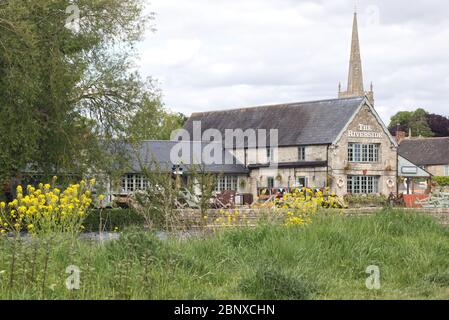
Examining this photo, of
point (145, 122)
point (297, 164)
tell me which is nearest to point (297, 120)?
point (297, 164)

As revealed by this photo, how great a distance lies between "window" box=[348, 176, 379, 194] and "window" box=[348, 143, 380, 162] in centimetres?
127

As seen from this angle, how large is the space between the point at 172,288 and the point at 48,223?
322 cm

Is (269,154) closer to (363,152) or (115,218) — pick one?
(363,152)

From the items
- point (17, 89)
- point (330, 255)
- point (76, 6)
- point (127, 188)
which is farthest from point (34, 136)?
point (127, 188)

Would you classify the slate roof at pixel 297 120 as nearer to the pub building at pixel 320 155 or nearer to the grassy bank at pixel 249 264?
the pub building at pixel 320 155

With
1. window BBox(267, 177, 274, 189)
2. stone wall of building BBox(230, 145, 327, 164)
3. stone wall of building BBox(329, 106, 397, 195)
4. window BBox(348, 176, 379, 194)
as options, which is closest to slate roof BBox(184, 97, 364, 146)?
stone wall of building BBox(230, 145, 327, 164)

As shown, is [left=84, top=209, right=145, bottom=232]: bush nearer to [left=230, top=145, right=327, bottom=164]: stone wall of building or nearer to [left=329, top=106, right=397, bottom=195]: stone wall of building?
[left=329, top=106, right=397, bottom=195]: stone wall of building

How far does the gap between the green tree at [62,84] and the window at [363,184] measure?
2303cm

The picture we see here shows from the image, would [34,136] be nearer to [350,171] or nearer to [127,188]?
[127,188]

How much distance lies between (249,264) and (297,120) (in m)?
44.1

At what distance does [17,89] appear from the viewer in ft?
82.2

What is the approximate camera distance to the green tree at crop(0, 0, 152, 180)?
25219 mm

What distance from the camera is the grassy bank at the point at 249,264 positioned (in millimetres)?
9086
